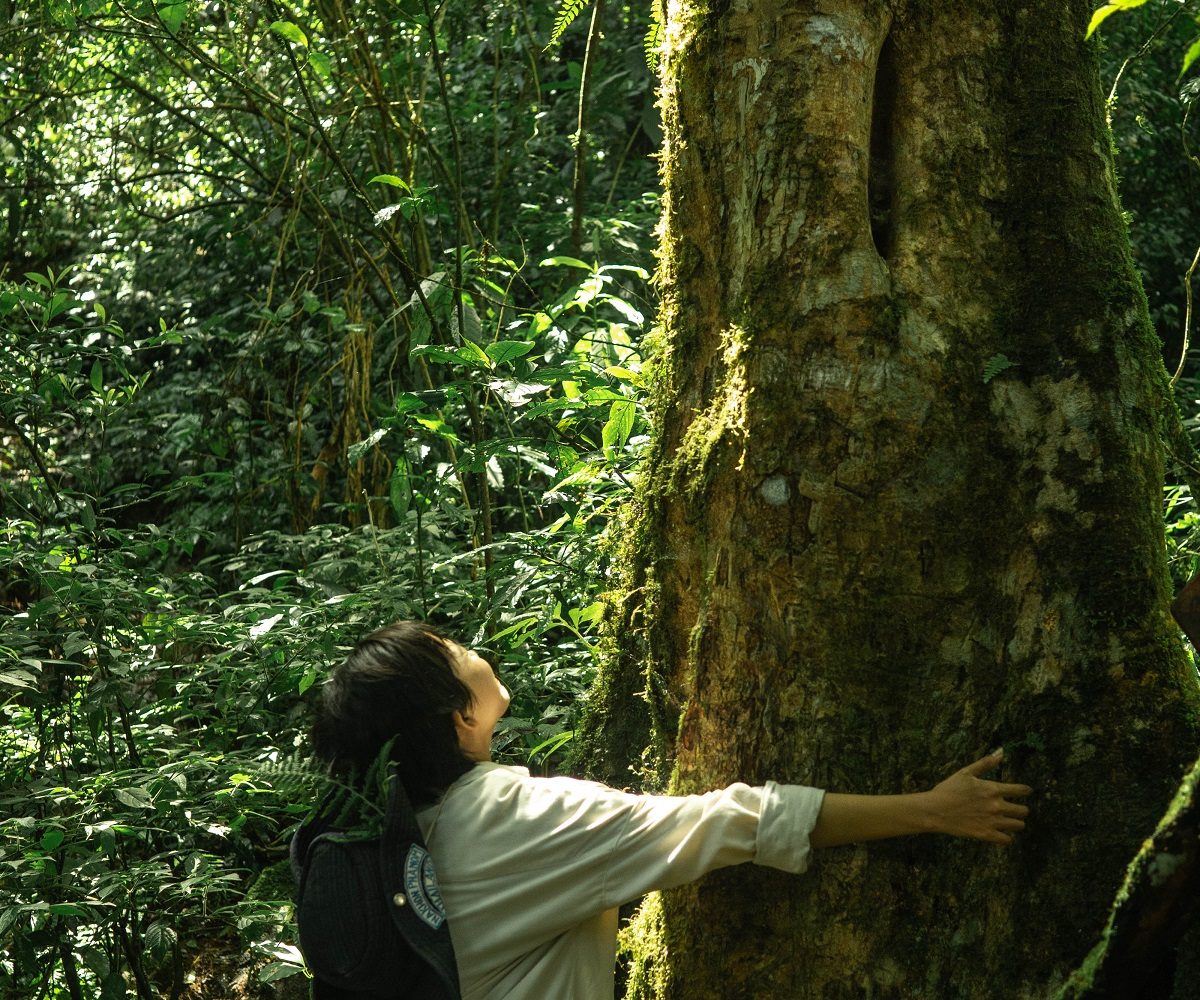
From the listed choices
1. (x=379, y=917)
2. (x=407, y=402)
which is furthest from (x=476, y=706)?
(x=407, y=402)

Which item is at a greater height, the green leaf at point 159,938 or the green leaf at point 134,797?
the green leaf at point 134,797

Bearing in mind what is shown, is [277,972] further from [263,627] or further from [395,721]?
[263,627]

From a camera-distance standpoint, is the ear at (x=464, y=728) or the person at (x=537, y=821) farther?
the ear at (x=464, y=728)

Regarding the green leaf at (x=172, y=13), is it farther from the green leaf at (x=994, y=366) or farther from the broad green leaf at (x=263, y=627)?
the green leaf at (x=994, y=366)

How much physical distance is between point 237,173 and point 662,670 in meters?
6.29

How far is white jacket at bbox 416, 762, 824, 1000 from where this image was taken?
1938mm

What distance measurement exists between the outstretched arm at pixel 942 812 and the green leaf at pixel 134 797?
177 centimetres

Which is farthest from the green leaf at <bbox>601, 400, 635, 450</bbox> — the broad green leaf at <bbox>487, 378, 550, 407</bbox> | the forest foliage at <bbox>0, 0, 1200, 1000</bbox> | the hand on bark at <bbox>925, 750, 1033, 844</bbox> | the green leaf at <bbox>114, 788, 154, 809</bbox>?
the green leaf at <bbox>114, 788, 154, 809</bbox>

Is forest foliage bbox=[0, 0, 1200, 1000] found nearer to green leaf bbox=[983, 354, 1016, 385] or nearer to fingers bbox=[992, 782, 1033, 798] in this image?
green leaf bbox=[983, 354, 1016, 385]

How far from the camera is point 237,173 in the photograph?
7.73 m

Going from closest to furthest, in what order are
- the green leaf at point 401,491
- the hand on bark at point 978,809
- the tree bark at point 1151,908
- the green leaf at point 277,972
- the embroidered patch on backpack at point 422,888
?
the tree bark at point 1151,908, the hand on bark at point 978,809, the embroidered patch on backpack at point 422,888, the green leaf at point 277,972, the green leaf at point 401,491

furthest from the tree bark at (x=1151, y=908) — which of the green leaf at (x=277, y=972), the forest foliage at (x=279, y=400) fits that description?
the green leaf at (x=277, y=972)

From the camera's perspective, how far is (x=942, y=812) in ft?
6.21

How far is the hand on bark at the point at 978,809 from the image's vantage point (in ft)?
6.19
